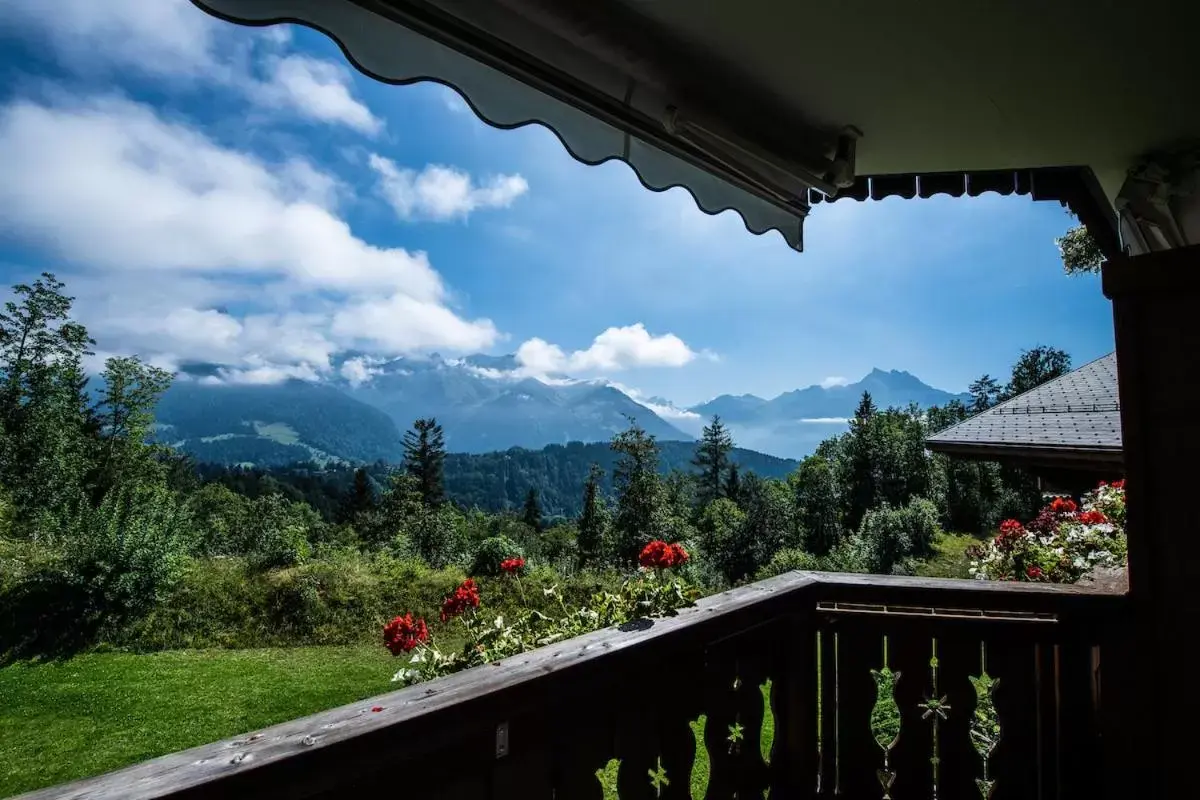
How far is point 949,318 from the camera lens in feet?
129

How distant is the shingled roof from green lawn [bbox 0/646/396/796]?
7562 millimetres

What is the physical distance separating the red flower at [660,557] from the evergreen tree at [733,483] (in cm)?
3198

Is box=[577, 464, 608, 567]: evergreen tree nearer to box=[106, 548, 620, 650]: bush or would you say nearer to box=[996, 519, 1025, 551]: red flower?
box=[106, 548, 620, 650]: bush

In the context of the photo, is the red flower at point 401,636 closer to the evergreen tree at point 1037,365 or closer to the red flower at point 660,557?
the red flower at point 660,557

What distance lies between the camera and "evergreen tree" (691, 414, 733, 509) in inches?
1414

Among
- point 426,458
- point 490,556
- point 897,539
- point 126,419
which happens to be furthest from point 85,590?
point 426,458

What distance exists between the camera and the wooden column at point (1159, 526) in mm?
1215

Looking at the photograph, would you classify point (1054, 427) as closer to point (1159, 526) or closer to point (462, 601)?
point (1159, 526)

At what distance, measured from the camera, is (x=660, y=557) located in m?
1.84

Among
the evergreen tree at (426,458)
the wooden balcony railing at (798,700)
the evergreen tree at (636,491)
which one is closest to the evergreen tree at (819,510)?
the evergreen tree at (636,491)

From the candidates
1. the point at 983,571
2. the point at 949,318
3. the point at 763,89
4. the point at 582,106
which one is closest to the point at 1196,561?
the point at 763,89

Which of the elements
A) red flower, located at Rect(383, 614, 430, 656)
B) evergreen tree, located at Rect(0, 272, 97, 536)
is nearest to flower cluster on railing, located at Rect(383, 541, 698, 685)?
red flower, located at Rect(383, 614, 430, 656)

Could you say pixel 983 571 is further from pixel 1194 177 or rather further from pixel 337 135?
pixel 337 135

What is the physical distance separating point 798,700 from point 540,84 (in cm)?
148
